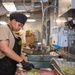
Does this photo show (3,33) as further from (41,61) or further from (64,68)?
(41,61)

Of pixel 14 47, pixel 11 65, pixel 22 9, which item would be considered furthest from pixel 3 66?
pixel 22 9

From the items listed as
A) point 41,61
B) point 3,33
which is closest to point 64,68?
point 3,33

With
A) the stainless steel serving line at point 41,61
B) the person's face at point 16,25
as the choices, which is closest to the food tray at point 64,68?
the person's face at point 16,25

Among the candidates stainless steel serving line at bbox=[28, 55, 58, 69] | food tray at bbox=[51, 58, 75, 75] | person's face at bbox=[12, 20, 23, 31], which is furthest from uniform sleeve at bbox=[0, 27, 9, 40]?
stainless steel serving line at bbox=[28, 55, 58, 69]

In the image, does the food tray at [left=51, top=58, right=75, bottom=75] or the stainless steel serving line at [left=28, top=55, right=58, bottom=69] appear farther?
the stainless steel serving line at [left=28, top=55, right=58, bottom=69]

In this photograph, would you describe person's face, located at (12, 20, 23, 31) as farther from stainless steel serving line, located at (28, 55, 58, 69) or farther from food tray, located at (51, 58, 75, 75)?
stainless steel serving line, located at (28, 55, 58, 69)

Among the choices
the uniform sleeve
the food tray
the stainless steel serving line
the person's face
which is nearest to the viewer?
the food tray

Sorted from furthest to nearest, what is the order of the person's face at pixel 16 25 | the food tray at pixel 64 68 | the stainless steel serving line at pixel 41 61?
the stainless steel serving line at pixel 41 61 < the person's face at pixel 16 25 < the food tray at pixel 64 68

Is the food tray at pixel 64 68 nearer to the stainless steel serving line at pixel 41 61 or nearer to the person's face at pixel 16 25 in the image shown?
the person's face at pixel 16 25

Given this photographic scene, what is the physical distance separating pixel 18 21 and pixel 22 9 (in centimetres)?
475

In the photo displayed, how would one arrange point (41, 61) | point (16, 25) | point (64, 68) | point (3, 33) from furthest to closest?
point (41, 61), point (16, 25), point (3, 33), point (64, 68)

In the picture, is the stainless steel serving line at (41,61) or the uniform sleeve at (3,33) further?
the stainless steel serving line at (41,61)

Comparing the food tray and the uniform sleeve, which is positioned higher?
the uniform sleeve

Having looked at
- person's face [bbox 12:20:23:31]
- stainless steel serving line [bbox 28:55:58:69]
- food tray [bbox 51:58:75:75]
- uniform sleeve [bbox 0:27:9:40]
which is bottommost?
stainless steel serving line [bbox 28:55:58:69]
